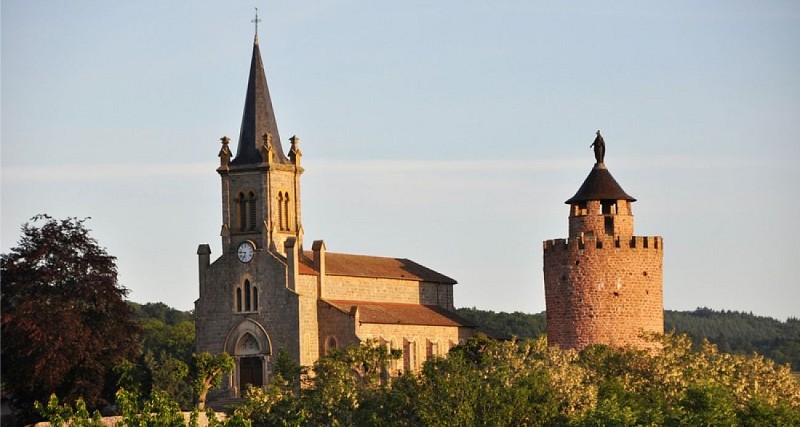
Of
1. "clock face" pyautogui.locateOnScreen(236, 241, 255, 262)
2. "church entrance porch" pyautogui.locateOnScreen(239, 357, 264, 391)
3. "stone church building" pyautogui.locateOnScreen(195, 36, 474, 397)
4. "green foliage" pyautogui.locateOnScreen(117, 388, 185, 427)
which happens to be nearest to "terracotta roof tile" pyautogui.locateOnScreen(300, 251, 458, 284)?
"stone church building" pyautogui.locateOnScreen(195, 36, 474, 397)

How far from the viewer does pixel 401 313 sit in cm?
9725

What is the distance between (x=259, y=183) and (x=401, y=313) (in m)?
9.16

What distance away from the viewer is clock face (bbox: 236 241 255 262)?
3720 inches

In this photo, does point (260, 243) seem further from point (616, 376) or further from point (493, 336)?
point (616, 376)

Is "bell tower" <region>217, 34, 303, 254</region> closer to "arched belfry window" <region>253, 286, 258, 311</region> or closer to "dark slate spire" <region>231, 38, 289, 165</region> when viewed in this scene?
"dark slate spire" <region>231, 38, 289, 165</region>

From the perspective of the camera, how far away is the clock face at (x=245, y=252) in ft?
310

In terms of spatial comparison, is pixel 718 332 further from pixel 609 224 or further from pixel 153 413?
pixel 153 413

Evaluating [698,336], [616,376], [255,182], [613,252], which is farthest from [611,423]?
[698,336]

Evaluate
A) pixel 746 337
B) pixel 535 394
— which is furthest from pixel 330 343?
pixel 746 337

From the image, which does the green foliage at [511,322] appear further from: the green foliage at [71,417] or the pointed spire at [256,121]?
the green foliage at [71,417]

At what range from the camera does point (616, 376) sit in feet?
269

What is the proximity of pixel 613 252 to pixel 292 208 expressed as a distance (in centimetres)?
1497

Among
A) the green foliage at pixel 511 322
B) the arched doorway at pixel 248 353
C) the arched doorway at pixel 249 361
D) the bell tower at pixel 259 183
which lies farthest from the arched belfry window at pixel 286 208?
the green foliage at pixel 511 322

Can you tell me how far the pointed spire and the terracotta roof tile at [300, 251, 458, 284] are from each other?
5228mm
